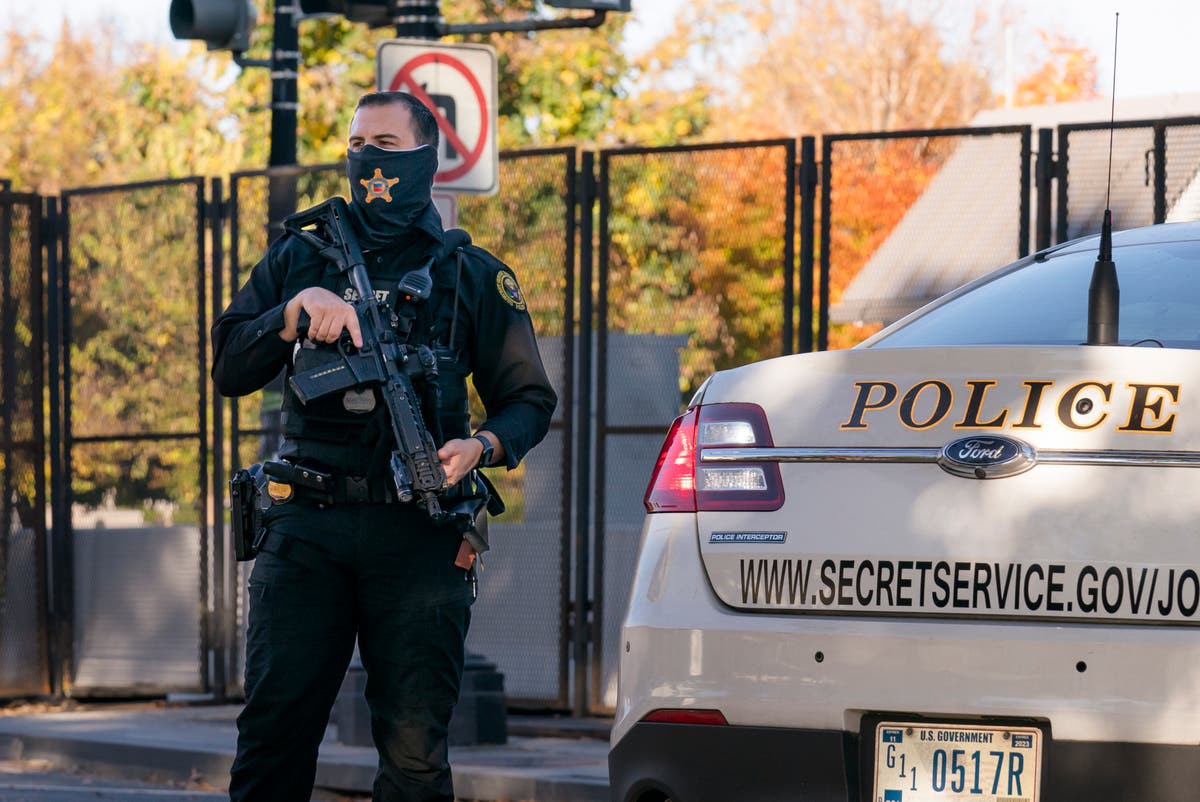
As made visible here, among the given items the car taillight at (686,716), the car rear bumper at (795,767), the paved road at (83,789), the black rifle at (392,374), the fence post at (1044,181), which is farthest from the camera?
the fence post at (1044,181)

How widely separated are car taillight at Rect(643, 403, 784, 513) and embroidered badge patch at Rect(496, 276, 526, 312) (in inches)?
24.0

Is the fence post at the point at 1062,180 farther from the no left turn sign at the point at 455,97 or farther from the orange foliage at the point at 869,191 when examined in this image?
the no left turn sign at the point at 455,97

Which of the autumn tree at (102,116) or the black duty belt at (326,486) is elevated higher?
the autumn tree at (102,116)

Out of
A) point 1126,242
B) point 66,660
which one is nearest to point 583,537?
point 66,660

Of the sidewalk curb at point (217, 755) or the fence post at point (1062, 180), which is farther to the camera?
the fence post at point (1062, 180)

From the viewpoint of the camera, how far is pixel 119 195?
447 inches

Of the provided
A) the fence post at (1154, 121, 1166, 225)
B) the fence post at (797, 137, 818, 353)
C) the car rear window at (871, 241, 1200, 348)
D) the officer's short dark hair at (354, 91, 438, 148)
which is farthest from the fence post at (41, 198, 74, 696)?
the car rear window at (871, 241, 1200, 348)

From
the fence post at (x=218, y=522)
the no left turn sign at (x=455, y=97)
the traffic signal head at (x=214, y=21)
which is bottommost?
the fence post at (x=218, y=522)

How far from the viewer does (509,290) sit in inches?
190

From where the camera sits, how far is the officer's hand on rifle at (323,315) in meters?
4.42

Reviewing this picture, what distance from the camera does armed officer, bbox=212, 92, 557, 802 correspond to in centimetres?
448

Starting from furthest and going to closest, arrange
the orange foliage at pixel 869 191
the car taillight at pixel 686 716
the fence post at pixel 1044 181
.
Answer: the orange foliage at pixel 869 191
the fence post at pixel 1044 181
the car taillight at pixel 686 716

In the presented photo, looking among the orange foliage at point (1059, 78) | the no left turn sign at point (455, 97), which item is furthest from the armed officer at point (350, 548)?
the orange foliage at point (1059, 78)

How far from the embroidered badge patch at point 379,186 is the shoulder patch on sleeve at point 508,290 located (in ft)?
1.06
